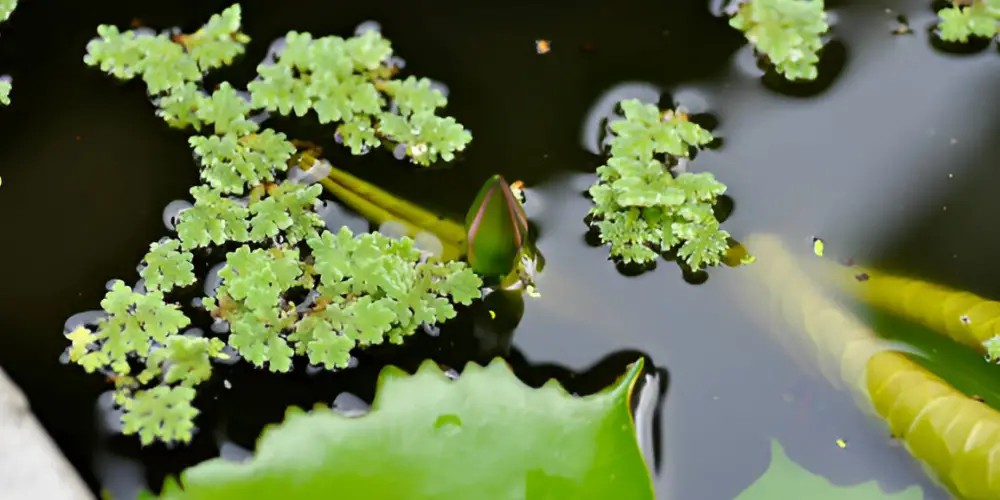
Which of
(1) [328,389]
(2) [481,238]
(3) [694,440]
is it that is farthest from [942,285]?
(1) [328,389]

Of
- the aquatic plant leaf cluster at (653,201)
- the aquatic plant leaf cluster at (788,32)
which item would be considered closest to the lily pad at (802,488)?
the aquatic plant leaf cluster at (653,201)

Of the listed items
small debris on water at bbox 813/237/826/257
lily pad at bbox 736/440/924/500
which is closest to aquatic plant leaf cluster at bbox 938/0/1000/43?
small debris on water at bbox 813/237/826/257

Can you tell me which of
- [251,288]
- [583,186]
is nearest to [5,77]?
[251,288]

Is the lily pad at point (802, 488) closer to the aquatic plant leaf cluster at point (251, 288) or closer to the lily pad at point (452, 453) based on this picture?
the lily pad at point (452, 453)

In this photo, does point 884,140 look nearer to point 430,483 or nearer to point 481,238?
point 481,238

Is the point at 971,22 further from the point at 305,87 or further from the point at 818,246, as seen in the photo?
the point at 305,87

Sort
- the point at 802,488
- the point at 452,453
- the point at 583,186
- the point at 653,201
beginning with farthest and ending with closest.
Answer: the point at 583,186, the point at 653,201, the point at 802,488, the point at 452,453
